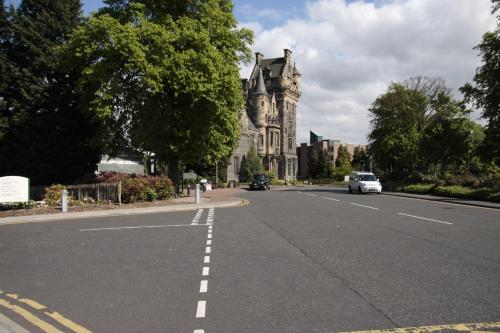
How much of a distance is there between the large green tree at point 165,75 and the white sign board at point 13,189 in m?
6.17

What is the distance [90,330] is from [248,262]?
4075 mm

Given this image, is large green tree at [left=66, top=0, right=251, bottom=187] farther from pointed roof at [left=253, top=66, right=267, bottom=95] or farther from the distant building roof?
the distant building roof

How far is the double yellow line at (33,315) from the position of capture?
17.0ft

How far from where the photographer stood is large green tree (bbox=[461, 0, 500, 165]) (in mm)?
31359

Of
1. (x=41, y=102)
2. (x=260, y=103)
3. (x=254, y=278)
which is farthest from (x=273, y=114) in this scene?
(x=254, y=278)

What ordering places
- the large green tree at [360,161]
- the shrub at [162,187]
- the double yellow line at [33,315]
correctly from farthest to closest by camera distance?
the large green tree at [360,161]
the shrub at [162,187]
the double yellow line at [33,315]

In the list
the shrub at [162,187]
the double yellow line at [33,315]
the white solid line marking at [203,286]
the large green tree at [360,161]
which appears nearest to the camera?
the double yellow line at [33,315]

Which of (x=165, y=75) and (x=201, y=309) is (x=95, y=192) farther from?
(x=201, y=309)

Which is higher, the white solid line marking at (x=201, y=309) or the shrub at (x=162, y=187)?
the shrub at (x=162, y=187)

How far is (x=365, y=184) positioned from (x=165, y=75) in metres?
18.8

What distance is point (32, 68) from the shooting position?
101ft

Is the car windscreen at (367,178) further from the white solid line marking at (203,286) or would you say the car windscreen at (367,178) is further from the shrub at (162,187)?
the white solid line marking at (203,286)

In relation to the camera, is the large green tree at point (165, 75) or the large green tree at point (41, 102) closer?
the large green tree at point (165, 75)

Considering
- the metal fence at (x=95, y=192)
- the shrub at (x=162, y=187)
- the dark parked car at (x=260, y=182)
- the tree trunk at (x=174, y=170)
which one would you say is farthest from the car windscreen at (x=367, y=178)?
the metal fence at (x=95, y=192)
